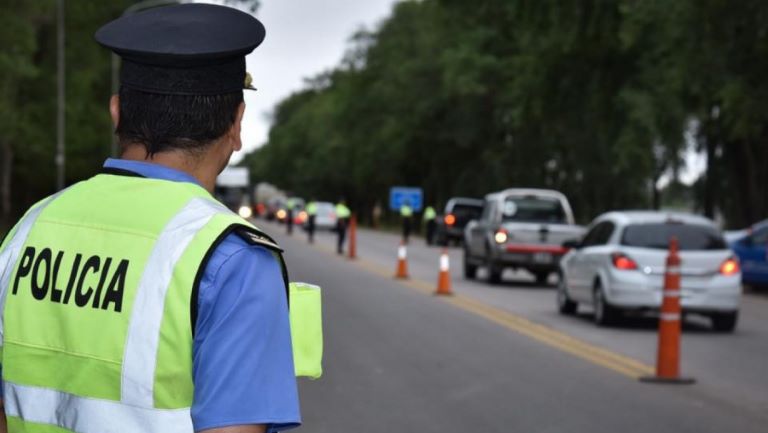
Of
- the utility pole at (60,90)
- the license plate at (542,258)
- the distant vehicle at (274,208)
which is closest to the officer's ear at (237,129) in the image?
the license plate at (542,258)

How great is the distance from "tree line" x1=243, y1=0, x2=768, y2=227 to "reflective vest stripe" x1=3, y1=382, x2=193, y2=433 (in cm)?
2564

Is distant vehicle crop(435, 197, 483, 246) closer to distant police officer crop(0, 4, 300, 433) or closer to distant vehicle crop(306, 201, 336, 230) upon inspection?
distant vehicle crop(306, 201, 336, 230)

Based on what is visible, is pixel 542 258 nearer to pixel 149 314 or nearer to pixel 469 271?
pixel 469 271

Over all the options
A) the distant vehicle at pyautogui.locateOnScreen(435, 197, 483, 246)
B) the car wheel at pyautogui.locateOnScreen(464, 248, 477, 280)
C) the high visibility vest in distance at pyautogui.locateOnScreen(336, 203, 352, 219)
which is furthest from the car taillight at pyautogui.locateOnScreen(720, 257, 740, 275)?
the distant vehicle at pyautogui.locateOnScreen(435, 197, 483, 246)

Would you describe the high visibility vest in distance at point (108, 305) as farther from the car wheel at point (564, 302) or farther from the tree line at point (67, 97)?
the tree line at point (67, 97)

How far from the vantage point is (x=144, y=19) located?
288 cm

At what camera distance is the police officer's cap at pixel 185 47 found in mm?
2818

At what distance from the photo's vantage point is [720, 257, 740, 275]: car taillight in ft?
62.3

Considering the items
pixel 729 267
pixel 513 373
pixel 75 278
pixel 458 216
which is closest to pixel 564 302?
pixel 729 267

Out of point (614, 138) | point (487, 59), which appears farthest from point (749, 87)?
point (487, 59)

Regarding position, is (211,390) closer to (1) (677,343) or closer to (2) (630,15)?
(1) (677,343)

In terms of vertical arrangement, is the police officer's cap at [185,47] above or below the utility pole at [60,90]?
below

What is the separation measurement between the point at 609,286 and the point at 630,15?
16.1 m

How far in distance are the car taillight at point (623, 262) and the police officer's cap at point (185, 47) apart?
645 inches
